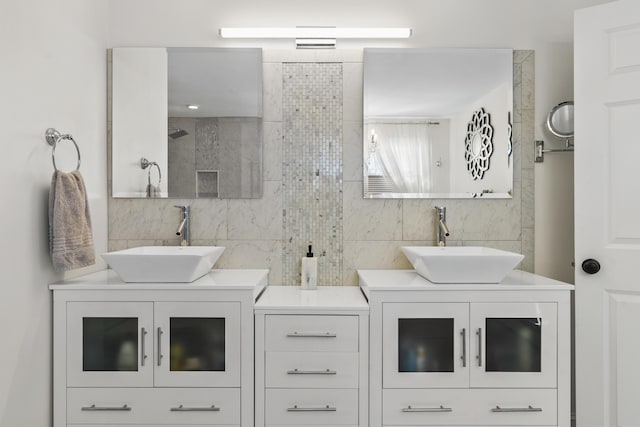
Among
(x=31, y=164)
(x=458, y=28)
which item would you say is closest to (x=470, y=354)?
(x=458, y=28)

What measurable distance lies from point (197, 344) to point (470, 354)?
1.11 metres

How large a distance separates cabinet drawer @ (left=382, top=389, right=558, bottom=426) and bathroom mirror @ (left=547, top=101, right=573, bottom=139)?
48.3 inches

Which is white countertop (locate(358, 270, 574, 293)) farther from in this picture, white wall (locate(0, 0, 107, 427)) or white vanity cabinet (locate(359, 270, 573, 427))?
white wall (locate(0, 0, 107, 427))

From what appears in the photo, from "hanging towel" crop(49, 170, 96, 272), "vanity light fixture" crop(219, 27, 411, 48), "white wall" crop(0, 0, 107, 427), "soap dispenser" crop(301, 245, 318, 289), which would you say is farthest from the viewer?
"vanity light fixture" crop(219, 27, 411, 48)

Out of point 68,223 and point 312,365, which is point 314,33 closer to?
point 68,223

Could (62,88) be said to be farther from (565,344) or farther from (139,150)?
(565,344)

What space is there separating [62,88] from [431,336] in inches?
74.8

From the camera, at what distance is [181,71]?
214cm

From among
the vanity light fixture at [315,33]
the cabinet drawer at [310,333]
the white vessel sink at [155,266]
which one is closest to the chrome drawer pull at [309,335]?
the cabinet drawer at [310,333]

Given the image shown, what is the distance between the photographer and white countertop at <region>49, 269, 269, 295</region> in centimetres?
166

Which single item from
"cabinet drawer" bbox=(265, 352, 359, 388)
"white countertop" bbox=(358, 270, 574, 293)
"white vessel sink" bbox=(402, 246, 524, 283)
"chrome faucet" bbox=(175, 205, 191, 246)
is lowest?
"cabinet drawer" bbox=(265, 352, 359, 388)

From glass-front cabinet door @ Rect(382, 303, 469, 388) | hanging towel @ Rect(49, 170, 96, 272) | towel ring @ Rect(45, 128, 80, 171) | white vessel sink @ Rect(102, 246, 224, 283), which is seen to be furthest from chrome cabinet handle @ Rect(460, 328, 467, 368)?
towel ring @ Rect(45, 128, 80, 171)

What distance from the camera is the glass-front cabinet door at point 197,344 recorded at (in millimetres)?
1651

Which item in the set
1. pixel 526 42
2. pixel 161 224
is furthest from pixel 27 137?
pixel 526 42
